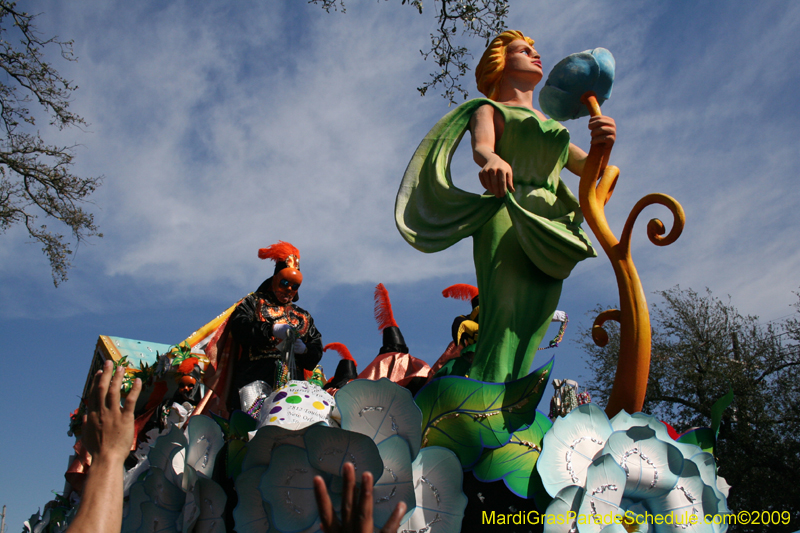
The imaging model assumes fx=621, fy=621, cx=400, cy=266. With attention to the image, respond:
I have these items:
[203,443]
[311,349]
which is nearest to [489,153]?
[203,443]

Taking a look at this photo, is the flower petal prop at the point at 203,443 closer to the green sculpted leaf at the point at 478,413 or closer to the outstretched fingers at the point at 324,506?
the green sculpted leaf at the point at 478,413

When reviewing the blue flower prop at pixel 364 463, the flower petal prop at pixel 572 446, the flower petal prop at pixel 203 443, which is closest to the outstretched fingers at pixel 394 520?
the blue flower prop at pixel 364 463

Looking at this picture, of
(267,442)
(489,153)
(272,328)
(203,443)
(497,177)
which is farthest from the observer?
(272,328)

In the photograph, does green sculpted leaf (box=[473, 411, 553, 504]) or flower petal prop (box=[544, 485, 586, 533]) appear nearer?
flower petal prop (box=[544, 485, 586, 533])

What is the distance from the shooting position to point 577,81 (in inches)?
149

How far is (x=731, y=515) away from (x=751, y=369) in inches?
400

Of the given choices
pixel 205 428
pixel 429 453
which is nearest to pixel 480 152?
pixel 429 453

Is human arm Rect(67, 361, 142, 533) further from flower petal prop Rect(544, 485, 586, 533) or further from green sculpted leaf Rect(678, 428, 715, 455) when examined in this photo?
green sculpted leaf Rect(678, 428, 715, 455)

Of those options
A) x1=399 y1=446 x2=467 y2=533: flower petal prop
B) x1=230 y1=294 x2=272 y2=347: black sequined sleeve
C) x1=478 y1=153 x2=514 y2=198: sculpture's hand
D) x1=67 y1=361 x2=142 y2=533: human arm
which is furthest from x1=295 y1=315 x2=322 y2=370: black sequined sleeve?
x1=67 y1=361 x2=142 y2=533: human arm

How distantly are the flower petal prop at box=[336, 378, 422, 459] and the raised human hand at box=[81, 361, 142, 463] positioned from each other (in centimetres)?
96

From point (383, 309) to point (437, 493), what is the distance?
4.34 metres

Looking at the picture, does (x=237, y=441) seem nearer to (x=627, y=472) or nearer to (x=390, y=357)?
(x=627, y=472)

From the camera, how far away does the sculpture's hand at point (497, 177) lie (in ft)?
10.7

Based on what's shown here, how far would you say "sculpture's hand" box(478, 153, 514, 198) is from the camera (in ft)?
10.7
